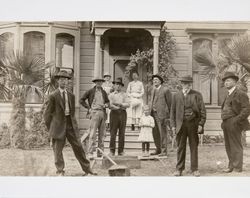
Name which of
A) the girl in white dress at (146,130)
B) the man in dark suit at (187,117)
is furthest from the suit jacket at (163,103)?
the man in dark suit at (187,117)

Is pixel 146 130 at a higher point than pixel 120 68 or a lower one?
lower

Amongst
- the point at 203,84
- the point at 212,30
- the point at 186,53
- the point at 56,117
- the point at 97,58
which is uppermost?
the point at 212,30

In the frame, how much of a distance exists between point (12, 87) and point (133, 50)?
151 inches

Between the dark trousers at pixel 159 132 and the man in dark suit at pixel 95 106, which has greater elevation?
the man in dark suit at pixel 95 106

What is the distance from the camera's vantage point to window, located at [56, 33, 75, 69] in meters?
10.7

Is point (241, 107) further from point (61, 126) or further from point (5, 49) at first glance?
point (5, 49)

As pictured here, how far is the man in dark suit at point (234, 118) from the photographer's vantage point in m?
7.72

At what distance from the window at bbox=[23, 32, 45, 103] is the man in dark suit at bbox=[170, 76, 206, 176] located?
2502mm

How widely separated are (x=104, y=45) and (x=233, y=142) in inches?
191

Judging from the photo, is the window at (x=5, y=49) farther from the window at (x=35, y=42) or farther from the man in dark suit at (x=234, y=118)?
the man in dark suit at (x=234, y=118)

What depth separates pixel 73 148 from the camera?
761cm

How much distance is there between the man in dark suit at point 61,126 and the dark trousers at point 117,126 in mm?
1412

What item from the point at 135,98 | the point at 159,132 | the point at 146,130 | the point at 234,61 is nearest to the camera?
the point at 234,61

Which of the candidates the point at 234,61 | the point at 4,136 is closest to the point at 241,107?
the point at 234,61
